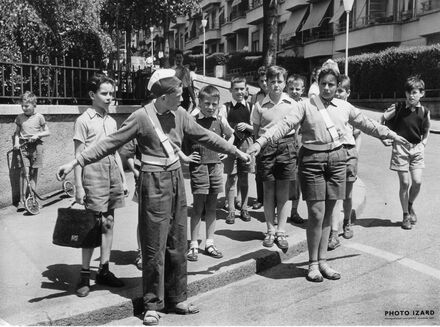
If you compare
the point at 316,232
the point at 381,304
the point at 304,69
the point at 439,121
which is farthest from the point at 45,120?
the point at 304,69

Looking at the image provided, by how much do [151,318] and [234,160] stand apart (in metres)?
3.08

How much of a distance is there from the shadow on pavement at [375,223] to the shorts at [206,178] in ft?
7.56

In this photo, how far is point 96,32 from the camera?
13172 millimetres

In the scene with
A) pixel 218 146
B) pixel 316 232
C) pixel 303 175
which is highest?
pixel 218 146

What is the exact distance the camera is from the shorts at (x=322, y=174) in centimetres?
502

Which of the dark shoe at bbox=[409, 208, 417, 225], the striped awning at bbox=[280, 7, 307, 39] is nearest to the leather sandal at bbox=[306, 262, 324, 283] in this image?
the dark shoe at bbox=[409, 208, 417, 225]

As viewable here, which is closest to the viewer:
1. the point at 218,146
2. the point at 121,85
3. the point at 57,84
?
the point at 218,146

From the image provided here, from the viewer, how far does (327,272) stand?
5.11 metres

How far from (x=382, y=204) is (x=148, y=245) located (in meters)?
4.95

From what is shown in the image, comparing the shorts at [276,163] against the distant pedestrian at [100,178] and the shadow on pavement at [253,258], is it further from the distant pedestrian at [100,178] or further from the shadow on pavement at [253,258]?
the distant pedestrian at [100,178]

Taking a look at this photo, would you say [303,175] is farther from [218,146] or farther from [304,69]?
[304,69]

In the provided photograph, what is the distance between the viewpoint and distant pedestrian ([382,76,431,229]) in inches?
260

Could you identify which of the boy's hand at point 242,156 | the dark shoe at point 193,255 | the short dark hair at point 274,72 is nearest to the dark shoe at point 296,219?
the dark shoe at point 193,255

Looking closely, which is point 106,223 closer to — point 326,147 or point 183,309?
point 183,309
